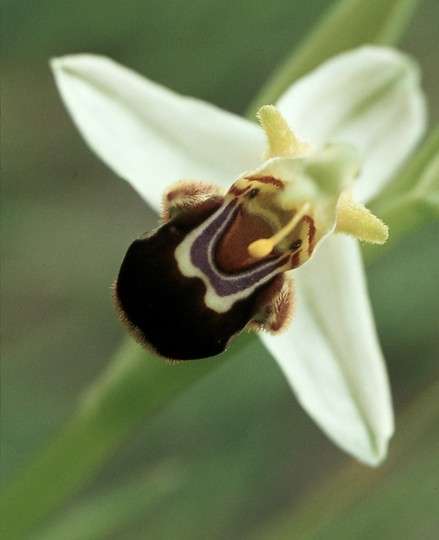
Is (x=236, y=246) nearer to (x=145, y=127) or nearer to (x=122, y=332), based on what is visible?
(x=145, y=127)

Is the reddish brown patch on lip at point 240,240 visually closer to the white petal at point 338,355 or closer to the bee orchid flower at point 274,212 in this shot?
the bee orchid flower at point 274,212

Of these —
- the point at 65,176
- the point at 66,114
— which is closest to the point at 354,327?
the point at 65,176

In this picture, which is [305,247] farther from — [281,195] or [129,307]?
[129,307]

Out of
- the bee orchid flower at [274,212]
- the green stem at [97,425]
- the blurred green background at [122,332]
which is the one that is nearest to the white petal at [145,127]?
the bee orchid flower at [274,212]

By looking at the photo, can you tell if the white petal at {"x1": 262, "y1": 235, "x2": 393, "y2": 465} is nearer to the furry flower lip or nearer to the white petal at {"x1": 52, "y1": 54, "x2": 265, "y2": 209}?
the furry flower lip

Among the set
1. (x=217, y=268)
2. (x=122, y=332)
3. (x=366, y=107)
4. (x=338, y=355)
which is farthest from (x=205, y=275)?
(x=122, y=332)

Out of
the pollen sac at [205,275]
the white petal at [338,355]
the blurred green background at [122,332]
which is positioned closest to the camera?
the pollen sac at [205,275]
